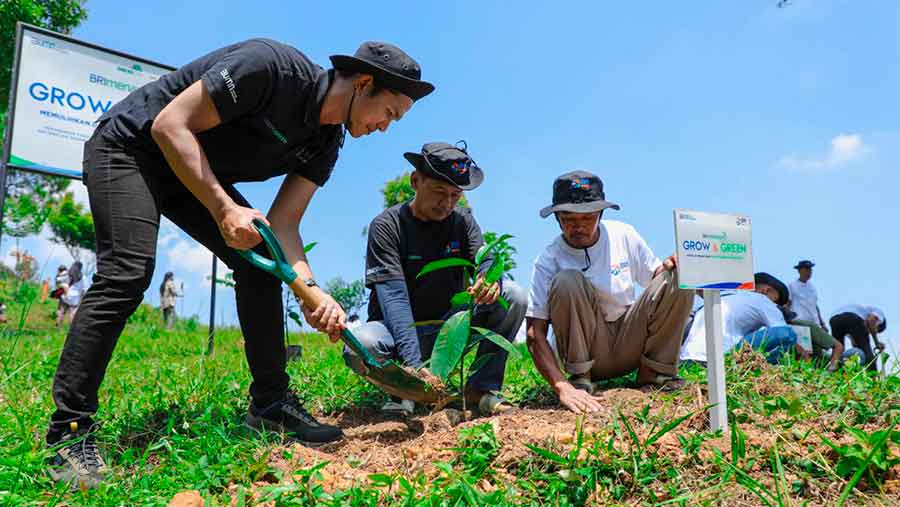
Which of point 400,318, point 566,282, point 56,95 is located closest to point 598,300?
point 566,282

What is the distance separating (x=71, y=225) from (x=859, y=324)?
25305mm

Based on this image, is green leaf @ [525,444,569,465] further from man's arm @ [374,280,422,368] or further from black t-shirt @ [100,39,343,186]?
black t-shirt @ [100,39,343,186]

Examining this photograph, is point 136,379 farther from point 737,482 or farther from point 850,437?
point 850,437

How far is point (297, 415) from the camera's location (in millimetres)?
2387

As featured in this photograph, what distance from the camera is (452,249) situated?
9.51 ft

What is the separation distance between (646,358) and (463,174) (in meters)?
1.27

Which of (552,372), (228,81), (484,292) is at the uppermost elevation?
(228,81)

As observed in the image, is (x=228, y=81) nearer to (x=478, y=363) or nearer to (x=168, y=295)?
(x=478, y=363)

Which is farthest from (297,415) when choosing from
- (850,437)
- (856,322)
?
(856,322)

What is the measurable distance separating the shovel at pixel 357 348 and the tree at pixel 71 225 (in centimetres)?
2384

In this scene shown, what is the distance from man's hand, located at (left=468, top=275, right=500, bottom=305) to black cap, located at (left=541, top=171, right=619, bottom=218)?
51cm

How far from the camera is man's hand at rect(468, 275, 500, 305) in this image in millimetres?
2338

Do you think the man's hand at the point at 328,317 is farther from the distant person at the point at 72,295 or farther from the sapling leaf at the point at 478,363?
the distant person at the point at 72,295

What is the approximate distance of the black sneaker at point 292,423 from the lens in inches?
91.9
